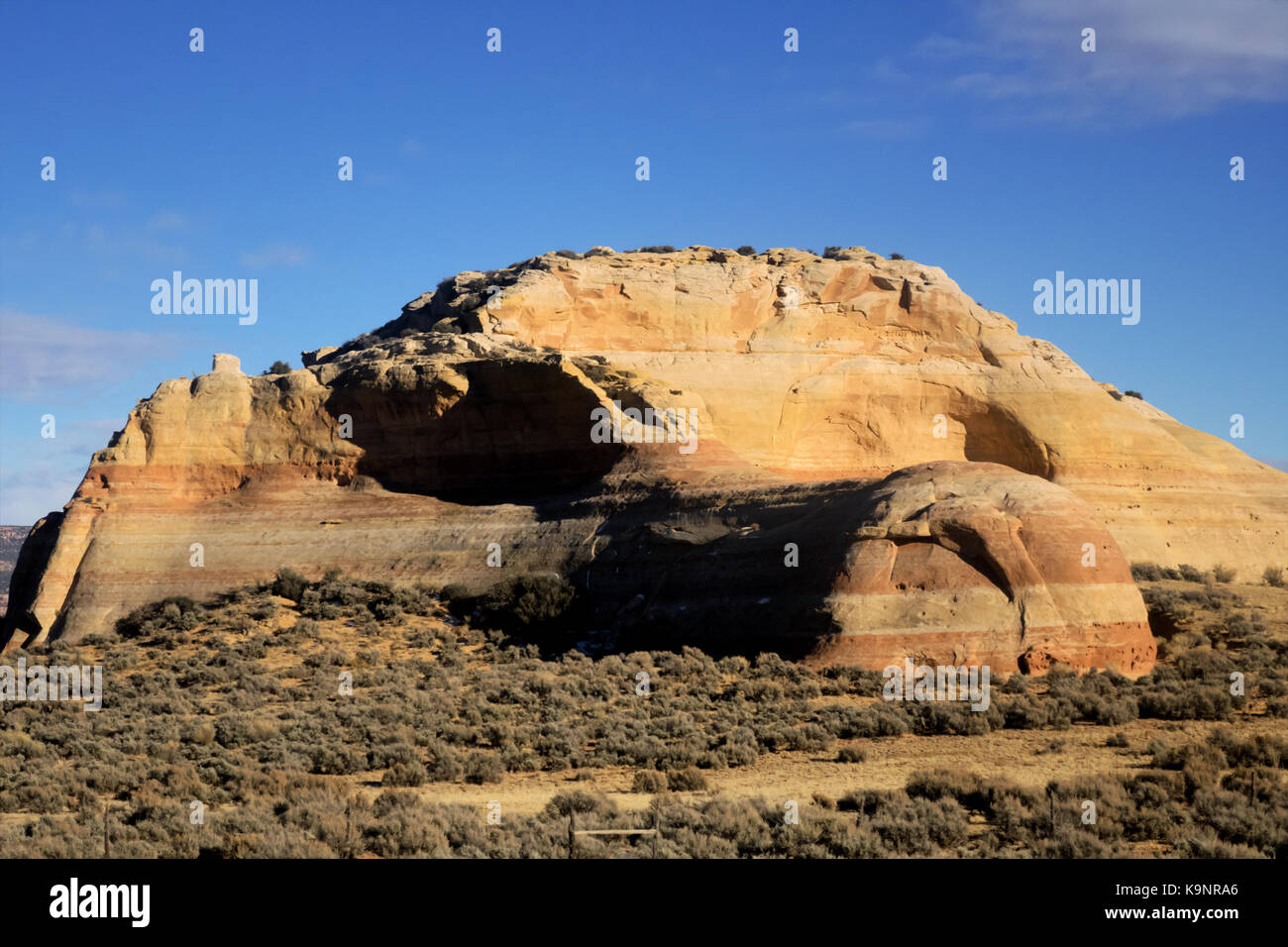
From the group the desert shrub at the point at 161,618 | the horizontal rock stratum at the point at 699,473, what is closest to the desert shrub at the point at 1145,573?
the horizontal rock stratum at the point at 699,473

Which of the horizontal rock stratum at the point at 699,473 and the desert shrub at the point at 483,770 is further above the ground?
the horizontal rock stratum at the point at 699,473

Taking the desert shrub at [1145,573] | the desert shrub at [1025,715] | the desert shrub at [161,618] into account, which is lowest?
the desert shrub at [1025,715]

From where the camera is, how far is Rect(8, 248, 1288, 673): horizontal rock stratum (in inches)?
981

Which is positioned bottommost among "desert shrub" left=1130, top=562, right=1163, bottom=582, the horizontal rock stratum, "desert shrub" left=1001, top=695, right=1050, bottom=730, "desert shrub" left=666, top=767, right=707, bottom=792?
"desert shrub" left=666, top=767, right=707, bottom=792

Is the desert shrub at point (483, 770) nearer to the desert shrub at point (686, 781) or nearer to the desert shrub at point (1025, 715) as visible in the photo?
the desert shrub at point (686, 781)

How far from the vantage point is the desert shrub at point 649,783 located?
628 inches

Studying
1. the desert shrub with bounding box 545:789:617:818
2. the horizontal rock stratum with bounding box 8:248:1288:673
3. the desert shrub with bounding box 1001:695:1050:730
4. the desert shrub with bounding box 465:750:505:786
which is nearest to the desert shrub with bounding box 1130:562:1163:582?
the horizontal rock stratum with bounding box 8:248:1288:673

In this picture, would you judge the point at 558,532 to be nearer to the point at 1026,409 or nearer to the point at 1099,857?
the point at 1026,409

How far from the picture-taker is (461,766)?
17500mm

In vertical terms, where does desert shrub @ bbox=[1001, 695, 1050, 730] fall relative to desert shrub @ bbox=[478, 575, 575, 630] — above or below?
below

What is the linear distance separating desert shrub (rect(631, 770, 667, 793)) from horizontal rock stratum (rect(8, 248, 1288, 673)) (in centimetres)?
853

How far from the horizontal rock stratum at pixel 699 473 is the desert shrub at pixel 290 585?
1333 millimetres

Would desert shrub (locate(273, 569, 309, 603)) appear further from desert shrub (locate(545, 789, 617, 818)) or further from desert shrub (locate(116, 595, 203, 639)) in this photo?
desert shrub (locate(545, 789, 617, 818))

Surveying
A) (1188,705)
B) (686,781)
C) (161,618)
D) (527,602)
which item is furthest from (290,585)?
(1188,705)
